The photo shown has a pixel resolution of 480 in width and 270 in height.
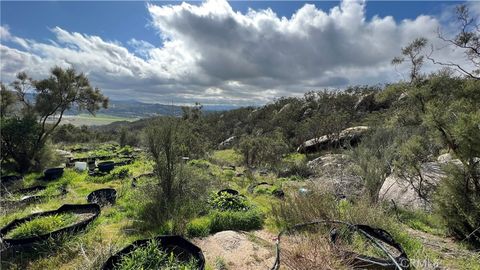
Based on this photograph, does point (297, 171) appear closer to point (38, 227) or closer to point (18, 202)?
point (18, 202)

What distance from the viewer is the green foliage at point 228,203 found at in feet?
21.4

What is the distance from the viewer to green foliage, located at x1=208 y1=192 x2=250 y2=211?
6.52 metres

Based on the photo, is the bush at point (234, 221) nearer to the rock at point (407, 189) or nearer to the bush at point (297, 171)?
the rock at point (407, 189)

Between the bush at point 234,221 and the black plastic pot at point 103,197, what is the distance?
131 inches

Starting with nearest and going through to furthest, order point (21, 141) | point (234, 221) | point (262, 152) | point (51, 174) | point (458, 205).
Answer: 1. point (458, 205)
2. point (234, 221)
3. point (51, 174)
4. point (21, 141)
5. point (262, 152)

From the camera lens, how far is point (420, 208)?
8.54 meters

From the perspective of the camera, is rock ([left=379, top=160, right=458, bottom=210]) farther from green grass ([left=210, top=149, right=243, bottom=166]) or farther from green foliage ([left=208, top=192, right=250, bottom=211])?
green grass ([left=210, top=149, right=243, bottom=166])

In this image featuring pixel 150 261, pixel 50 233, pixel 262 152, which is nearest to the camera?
pixel 150 261

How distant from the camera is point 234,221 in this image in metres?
5.97

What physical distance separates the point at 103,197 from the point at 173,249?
4541mm

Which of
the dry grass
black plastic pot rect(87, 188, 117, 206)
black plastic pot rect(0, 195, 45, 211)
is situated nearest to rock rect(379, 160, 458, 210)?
the dry grass

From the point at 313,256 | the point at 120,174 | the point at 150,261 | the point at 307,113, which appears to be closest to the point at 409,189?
the point at 313,256

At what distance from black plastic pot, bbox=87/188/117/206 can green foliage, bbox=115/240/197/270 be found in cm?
422

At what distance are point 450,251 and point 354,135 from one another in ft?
72.2
